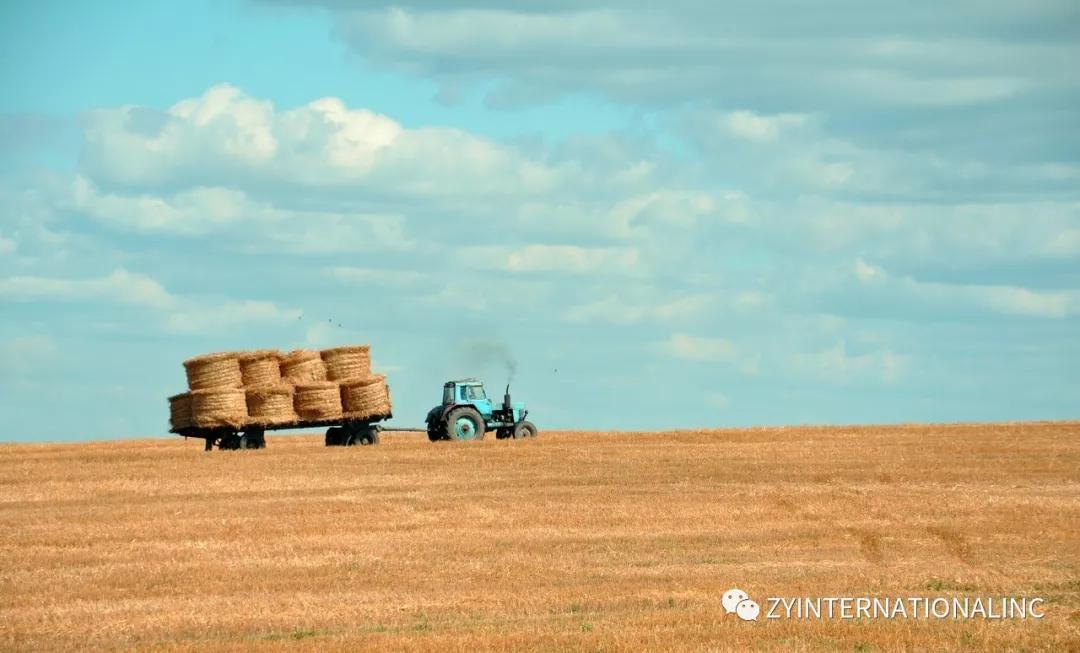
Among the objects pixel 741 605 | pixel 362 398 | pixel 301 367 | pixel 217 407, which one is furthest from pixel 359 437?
pixel 741 605

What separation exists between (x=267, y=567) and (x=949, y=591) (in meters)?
8.97

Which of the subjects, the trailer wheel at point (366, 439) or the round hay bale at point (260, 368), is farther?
the trailer wheel at point (366, 439)

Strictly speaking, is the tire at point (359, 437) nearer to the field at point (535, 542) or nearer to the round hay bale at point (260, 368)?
the field at point (535, 542)

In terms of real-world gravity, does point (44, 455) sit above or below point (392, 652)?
above

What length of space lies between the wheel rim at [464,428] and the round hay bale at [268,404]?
474 centimetres

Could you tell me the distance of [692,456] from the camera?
33.3m

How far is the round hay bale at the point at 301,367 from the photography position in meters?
35.8

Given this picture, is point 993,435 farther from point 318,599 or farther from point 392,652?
point 392,652

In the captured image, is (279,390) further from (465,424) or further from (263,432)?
(465,424)

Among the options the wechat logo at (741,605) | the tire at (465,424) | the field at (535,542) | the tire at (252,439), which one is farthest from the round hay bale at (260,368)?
the wechat logo at (741,605)

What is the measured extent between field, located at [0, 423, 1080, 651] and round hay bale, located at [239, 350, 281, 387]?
1705mm

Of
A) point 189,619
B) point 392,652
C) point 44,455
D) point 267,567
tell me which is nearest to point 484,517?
point 267,567

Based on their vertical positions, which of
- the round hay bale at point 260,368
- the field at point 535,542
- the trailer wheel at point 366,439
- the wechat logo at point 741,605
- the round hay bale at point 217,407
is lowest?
the wechat logo at point 741,605

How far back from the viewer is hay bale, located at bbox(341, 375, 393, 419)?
36.4 meters
